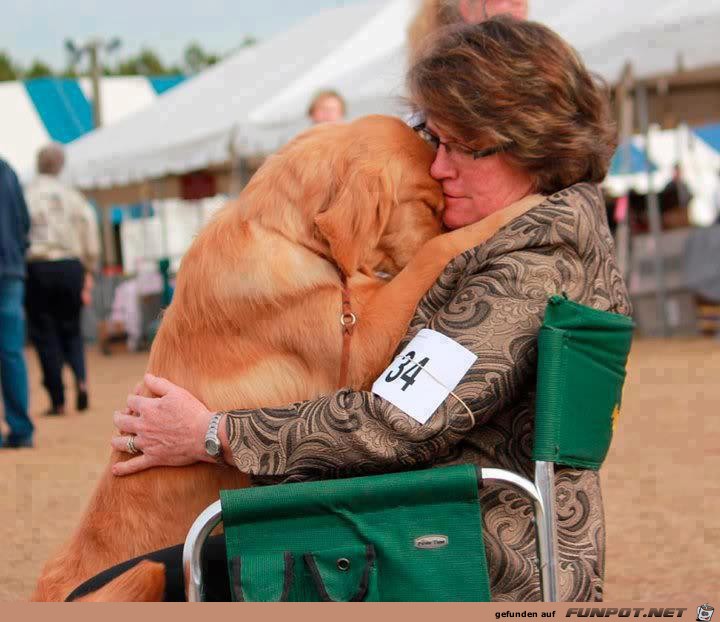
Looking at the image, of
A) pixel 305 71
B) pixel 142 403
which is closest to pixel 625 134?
pixel 305 71

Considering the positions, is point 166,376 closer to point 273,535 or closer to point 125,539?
point 125,539

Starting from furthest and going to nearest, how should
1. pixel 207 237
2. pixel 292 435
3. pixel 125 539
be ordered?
pixel 207 237 < pixel 125 539 < pixel 292 435

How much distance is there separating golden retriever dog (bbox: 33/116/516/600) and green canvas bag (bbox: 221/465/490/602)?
13.8 inches

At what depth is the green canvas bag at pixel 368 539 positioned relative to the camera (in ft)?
6.24

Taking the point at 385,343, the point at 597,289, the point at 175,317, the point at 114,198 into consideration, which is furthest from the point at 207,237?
the point at 114,198

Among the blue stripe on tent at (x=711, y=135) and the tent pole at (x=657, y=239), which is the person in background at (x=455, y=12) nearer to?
the tent pole at (x=657, y=239)

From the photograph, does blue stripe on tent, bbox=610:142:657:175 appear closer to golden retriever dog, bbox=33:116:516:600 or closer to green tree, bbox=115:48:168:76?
golden retriever dog, bbox=33:116:516:600

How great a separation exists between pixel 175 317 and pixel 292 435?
1.42 feet

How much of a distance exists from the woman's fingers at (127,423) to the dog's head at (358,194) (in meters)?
0.51

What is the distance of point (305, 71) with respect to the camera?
51.3 ft

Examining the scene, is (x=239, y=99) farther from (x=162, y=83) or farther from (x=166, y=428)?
(x=166, y=428)

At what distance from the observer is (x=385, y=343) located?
2.25 metres

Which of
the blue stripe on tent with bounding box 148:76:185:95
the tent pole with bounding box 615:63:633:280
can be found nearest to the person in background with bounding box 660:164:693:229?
the tent pole with bounding box 615:63:633:280

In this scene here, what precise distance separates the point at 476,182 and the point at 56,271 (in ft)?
25.1
